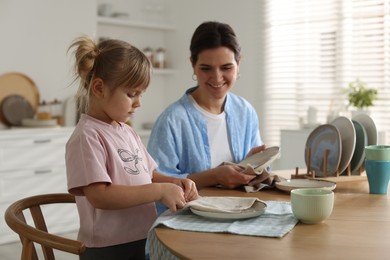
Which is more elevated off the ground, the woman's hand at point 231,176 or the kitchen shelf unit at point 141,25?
the kitchen shelf unit at point 141,25

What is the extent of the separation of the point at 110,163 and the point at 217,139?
78 cm

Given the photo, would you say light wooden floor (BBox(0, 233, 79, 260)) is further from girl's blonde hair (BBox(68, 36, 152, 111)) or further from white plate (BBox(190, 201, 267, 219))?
white plate (BBox(190, 201, 267, 219))

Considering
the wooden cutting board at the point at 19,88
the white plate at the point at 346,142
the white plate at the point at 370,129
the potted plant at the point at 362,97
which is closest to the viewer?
the white plate at the point at 346,142

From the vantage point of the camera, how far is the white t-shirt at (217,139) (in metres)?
2.19

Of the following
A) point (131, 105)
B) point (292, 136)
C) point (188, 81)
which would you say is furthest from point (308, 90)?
point (131, 105)

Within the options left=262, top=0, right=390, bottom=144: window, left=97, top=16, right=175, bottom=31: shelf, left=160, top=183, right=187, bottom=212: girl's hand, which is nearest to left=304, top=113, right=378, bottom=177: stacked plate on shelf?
left=160, top=183, right=187, bottom=212: girl's hand

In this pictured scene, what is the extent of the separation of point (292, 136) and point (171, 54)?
1988 millimetres

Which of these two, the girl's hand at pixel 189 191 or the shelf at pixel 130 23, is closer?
the girl's hand at pixel 189 191

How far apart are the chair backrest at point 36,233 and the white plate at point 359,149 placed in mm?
1033

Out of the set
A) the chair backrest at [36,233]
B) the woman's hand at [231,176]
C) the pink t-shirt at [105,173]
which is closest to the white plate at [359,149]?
the woman's hand at [231,176]

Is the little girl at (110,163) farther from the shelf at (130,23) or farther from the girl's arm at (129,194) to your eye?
the shelf at (130,23)

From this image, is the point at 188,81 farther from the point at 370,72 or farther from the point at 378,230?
the point at 378,230

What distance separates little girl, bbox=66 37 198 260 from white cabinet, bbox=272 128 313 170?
2727 millimetres

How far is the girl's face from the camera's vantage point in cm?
148
